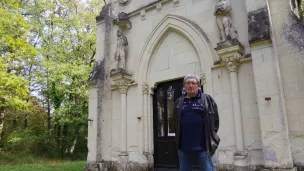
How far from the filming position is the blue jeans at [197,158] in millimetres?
2891

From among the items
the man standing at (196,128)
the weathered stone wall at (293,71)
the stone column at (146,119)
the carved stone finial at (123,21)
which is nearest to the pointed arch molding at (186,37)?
the stone column at (146,119)

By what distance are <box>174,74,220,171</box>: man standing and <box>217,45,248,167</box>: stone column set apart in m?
2.64

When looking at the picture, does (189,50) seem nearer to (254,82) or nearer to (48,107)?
(254,82)

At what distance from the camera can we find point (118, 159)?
24.3 feet

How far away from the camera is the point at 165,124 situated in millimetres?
7055

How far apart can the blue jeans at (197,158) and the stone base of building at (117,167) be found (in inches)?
158

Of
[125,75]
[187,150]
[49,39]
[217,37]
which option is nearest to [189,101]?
[187,150]

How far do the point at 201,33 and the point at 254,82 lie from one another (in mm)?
1929

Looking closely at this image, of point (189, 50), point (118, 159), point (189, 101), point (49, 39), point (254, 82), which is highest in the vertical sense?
point (49, 39)

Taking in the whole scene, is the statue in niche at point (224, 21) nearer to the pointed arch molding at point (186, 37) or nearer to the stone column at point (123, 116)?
the pointed arch molding at point (186, 37)

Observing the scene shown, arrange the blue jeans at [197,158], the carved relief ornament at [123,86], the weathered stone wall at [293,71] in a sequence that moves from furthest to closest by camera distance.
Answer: the carved relief ornament at [123,86], the weathered stone wall at [293,71], the blue jeans at [197,158]

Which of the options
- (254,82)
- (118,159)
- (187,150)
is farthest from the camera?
(118,159)

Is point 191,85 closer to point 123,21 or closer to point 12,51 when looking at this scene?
point 123,21

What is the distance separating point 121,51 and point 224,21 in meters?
3.38
